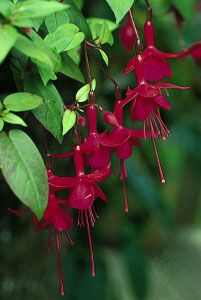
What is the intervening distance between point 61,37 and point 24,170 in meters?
0.17

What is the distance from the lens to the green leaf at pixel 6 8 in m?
0.62

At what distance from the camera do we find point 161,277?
212 cm

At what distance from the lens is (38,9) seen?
61cm

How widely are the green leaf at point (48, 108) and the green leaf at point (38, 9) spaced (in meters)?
0.14

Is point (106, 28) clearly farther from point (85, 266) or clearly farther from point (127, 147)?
point (85, 266)

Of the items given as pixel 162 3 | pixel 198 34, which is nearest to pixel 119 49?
pixel 198 34

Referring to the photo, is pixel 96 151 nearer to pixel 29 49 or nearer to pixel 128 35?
pixel 29 49

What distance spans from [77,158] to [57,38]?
154mm

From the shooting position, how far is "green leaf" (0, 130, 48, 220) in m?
0.64

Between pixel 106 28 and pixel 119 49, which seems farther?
pixel 119 49

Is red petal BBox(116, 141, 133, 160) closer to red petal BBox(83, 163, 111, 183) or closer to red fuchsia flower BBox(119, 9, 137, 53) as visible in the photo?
red petal BBox(83, 163, 111, 183)

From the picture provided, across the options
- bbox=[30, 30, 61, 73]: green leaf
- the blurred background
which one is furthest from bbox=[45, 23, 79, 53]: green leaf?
the blurred background

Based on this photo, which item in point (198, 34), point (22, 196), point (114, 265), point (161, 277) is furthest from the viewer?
point (161, 277)

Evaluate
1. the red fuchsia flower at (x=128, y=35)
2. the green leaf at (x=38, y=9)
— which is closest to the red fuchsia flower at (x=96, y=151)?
the green leaf at (x=38, y=9)
